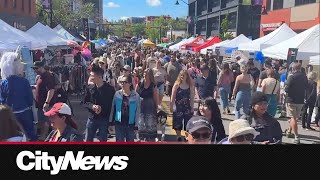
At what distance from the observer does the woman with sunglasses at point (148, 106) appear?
5.06 metres

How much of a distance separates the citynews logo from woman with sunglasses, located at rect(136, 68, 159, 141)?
2948 millimetres

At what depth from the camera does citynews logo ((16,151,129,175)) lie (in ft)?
6.30

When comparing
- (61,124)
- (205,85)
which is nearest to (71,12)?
(205,85)

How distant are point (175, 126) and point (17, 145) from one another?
3.93m

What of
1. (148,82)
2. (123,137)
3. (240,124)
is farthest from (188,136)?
(148,82)

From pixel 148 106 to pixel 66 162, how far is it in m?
3.42

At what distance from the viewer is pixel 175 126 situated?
578cm

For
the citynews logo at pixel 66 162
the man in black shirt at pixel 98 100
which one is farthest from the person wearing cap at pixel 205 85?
the citynews logo at pixel 66 162

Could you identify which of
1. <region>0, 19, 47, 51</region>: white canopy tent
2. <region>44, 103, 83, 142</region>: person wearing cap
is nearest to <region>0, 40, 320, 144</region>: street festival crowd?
<region>44, 103, 83, 142</region>: person wearing cap

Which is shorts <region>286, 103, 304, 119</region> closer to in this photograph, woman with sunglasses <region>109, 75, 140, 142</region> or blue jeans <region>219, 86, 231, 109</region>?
blue jeans <region>219, 86, 231, 109</region>

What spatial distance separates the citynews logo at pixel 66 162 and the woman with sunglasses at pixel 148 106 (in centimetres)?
295

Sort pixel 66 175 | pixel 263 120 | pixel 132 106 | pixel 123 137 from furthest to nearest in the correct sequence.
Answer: pixel 132 106 < pixel 123 137 < pixel 263 120 < pixel 66 175

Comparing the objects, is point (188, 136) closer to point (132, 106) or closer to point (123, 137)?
point (123, 137)

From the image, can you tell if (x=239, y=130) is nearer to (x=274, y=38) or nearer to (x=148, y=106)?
(x=148, y=106)
